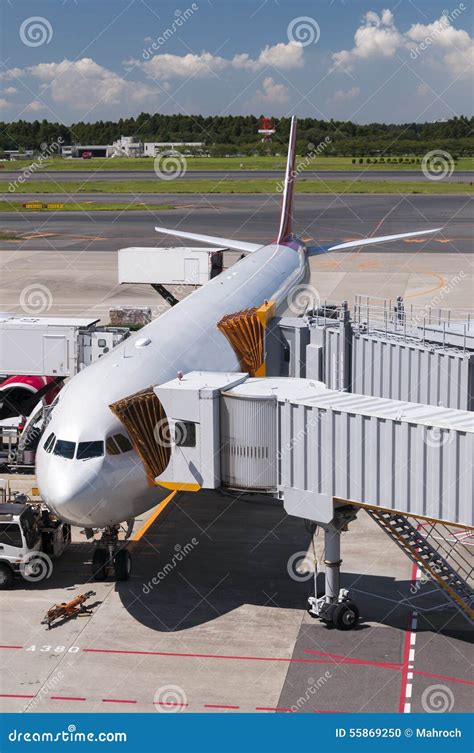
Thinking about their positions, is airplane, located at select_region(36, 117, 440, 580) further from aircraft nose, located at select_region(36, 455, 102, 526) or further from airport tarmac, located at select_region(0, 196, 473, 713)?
airport tarmac, located at select_region(0, 196, 473, 713)

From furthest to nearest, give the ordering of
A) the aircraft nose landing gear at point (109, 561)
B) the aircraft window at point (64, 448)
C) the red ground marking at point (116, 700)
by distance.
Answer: the aircraft nose landing gear at point (109, 561)
the aircraft window at point (64, 448)
the red ground marking at point (116, 700)

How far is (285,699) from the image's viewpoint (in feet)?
78.3

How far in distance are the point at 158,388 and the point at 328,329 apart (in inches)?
438

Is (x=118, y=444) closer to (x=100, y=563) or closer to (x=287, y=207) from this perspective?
(x=100, y=563)

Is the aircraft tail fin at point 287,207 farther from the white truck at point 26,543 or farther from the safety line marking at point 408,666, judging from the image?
the safety line marking at point 408,666
